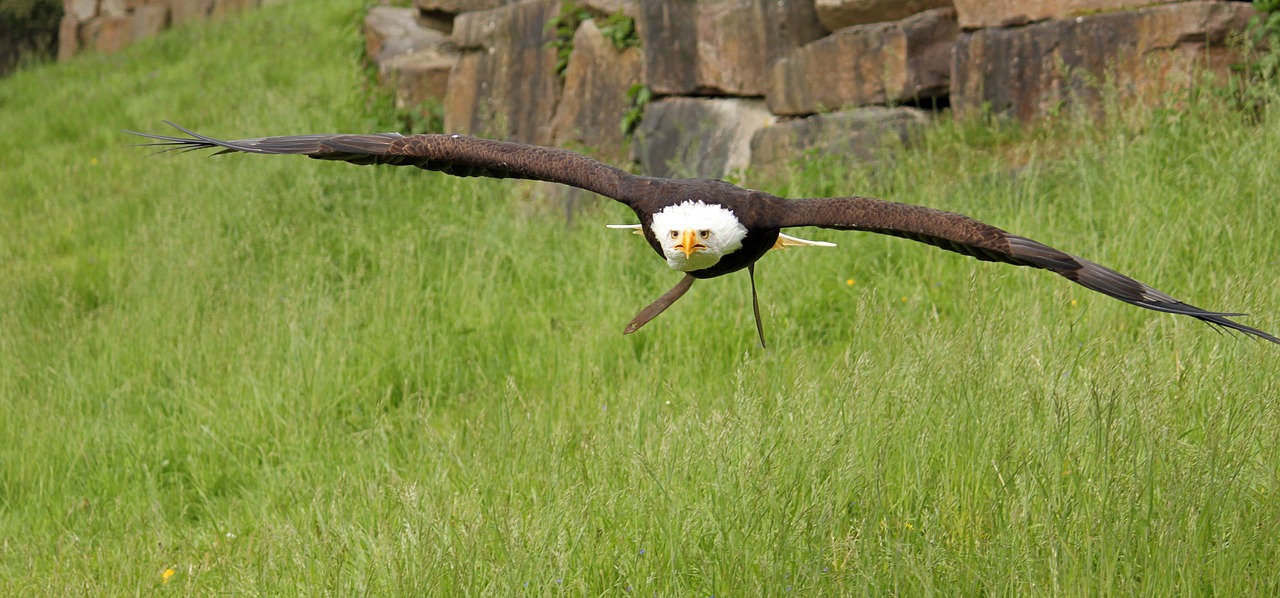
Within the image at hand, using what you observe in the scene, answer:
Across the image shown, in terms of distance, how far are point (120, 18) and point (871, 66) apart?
14.2 m

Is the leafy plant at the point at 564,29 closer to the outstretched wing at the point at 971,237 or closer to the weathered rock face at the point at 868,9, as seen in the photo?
the weathered rock face at the point at 868,9

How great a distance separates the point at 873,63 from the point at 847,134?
0.43 meters

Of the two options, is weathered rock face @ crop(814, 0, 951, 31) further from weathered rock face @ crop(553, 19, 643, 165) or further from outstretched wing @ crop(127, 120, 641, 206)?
outstretched wing @ crop(127, 120, 641, 206)

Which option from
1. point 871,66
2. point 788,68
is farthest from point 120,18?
point 871,66

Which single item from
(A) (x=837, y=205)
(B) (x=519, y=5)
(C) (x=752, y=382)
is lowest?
(C) (x=752, y=382)

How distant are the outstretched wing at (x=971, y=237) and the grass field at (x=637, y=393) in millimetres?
347

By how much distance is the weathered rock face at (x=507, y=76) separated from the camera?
26.7 ft

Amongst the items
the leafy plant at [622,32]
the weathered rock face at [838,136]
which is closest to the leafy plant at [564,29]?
the leafy plant at [622,32]

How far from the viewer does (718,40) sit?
22.2 feet

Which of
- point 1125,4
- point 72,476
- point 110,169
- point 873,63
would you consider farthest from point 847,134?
point 110,169

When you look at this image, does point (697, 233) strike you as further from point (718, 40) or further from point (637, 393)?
point (718, 40)

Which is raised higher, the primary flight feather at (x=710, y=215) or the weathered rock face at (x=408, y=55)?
the weathered rock face at (x=408, y=55)

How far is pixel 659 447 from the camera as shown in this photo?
345 centimetres

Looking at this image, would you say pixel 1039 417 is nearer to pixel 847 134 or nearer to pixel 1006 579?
pixel 1006 579
